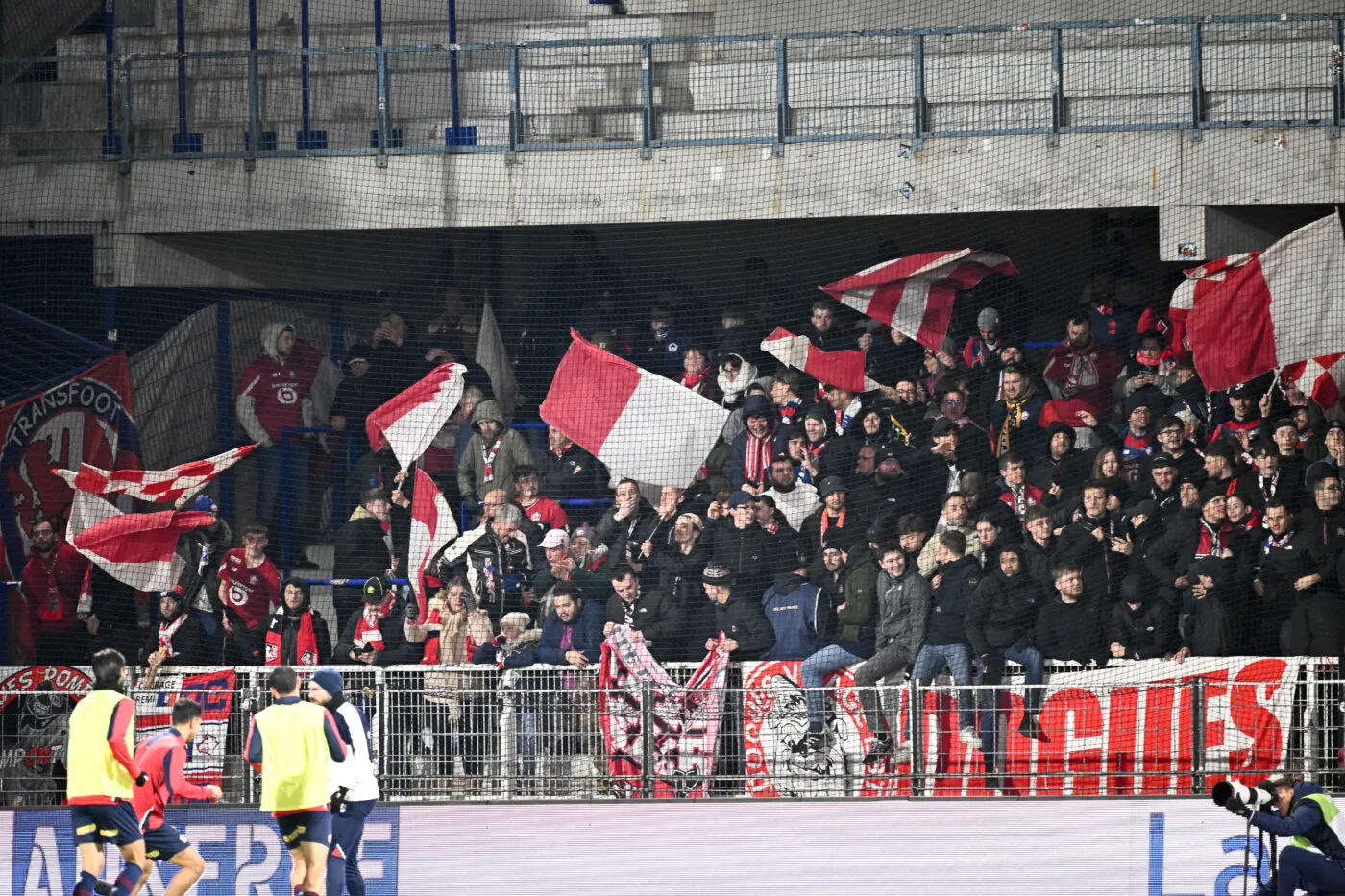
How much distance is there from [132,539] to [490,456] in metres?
2.79

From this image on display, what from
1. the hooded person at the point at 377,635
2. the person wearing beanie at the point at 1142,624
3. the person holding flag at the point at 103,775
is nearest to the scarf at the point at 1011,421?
the person wearing beanie at the point at 1142,624

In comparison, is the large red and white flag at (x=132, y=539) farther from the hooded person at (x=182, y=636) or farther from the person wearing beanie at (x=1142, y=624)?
the person wearing beanie at (x=1142, y=624)

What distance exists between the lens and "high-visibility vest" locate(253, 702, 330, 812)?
923cm

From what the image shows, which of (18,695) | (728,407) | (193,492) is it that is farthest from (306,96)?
(18,695)

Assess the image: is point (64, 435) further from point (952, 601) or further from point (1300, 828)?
point (1300, 828)

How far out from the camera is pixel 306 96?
1541 centimetres

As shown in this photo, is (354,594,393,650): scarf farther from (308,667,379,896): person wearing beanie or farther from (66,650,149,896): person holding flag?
(66,650,149,896): person holding flag

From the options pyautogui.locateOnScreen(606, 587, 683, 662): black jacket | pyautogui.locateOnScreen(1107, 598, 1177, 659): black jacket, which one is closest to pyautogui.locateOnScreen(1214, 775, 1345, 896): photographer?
pyautogui.locateOnScreen(1107, 598, 1177, 659): black jacket

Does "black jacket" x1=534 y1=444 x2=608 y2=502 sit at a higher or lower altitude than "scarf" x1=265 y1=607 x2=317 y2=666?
higher

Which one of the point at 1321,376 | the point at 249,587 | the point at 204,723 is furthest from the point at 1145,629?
the point at 249,587

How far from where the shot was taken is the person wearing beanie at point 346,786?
9.53 metres

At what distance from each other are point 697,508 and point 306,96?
4650mm

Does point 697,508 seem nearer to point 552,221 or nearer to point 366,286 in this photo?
point 552,221

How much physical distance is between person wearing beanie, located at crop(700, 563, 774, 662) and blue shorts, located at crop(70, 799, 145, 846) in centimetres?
438
